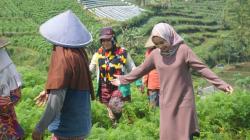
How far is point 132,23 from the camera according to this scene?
209 feet

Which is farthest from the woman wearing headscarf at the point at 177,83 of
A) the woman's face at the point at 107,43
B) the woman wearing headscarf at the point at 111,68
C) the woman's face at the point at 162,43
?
the woman wearing headscarf at the point at 111,68

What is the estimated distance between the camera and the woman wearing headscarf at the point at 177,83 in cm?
412

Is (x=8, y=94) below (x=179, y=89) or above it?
above

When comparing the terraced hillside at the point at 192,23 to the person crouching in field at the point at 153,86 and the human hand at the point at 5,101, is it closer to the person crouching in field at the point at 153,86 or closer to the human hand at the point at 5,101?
the person crouching in field at the point at 153,86

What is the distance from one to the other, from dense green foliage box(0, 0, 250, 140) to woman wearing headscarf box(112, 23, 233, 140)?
0.95 m

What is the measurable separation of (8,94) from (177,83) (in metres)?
1.51

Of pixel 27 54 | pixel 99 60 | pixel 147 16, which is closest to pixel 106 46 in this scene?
pixel 99 60

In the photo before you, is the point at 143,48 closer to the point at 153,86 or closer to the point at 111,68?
the point at 153,86

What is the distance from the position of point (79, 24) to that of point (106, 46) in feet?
6.60

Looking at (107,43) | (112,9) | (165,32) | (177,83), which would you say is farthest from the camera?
(112,9)

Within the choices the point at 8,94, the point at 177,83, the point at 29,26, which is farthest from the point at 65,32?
the point at 29,26

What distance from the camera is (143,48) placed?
5269 centimetres

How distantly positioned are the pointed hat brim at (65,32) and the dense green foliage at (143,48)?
1755mm

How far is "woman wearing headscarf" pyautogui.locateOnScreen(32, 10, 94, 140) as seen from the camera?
126 inches
